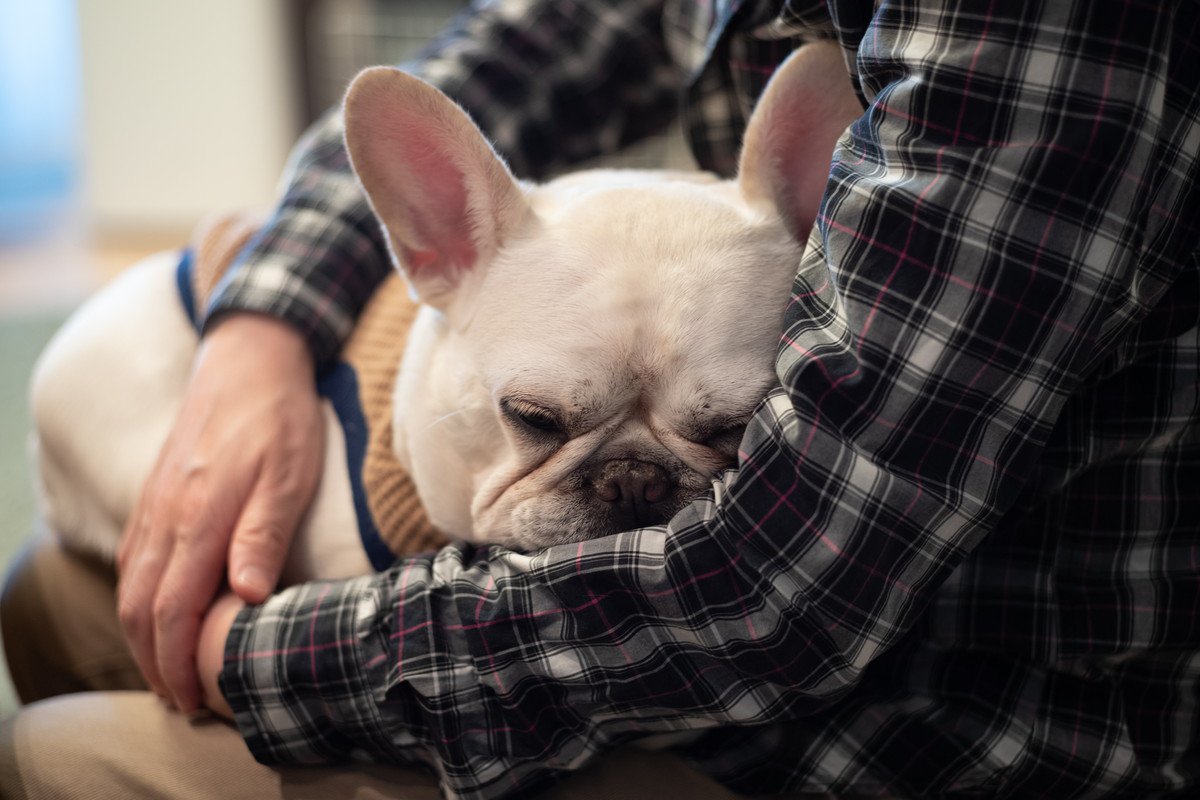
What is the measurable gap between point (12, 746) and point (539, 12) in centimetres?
97

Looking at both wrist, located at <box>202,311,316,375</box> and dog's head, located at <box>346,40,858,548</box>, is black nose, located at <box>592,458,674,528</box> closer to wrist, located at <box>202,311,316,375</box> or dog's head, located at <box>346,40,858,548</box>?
dog's head, located at <box>346,40,858,548</box>

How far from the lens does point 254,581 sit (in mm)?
847

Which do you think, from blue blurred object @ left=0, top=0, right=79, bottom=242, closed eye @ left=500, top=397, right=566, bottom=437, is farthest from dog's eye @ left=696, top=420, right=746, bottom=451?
blue blurred object @ left=0, top=0, right=79, bottom=242

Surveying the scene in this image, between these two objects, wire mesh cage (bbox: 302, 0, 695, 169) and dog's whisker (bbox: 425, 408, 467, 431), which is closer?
dog's whisker (bbox: 425, 408, 467, 431)

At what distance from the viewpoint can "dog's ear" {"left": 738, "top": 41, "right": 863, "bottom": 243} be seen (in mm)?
761

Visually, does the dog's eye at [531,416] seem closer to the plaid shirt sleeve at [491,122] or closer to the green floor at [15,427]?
the plaid shirt sleeve at [491,122]

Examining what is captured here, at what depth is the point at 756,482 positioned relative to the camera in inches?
25.1

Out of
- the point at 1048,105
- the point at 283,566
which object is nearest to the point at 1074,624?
the point at 1048,105

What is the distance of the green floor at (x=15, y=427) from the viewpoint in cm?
159

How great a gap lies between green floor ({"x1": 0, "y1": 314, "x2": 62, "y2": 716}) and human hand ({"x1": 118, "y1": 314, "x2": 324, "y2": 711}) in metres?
0.45

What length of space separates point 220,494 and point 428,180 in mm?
347

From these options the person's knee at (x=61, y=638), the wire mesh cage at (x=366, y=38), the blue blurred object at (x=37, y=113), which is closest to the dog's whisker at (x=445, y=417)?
the person's knee at (x=61, y=638)

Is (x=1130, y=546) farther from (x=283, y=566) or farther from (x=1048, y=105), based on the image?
(x=283, y=566)

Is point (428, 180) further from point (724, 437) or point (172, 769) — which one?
point (172, 769)
